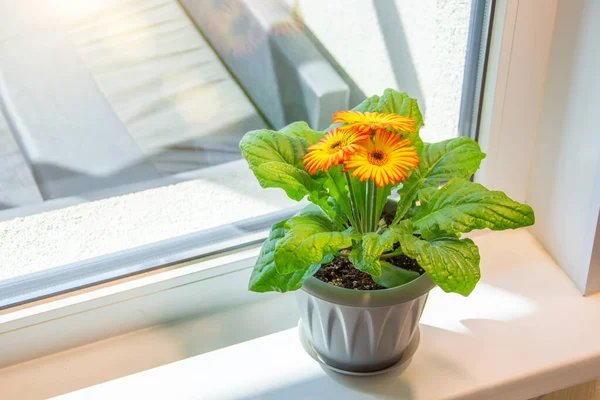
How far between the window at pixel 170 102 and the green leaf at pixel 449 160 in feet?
0.70

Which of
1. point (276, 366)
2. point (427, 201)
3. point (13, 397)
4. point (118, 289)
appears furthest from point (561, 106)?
point (13, 397)

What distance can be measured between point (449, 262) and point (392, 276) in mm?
87

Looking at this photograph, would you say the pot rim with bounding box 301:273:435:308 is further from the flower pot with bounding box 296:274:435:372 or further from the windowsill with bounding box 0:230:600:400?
the windowsill with bounding box 0:230:600:400

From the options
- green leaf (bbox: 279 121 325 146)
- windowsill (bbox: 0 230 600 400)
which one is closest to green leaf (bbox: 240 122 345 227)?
green leaf (bbox: 279 121 325 146)

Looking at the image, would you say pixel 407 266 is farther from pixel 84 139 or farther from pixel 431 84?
pixel 84 139

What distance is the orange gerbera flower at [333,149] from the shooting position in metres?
0.53

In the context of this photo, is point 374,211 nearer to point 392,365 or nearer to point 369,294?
point 369,294

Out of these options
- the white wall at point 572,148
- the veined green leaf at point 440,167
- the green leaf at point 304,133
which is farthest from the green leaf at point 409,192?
the white wall at point 572,148

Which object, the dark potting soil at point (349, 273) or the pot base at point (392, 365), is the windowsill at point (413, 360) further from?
the dark potting soil at point (349, 273)

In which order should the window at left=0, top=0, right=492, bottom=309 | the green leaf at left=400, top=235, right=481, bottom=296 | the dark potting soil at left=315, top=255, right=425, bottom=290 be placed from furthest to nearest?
the window at left=0, top=0, right=492, bottom=309
the dark potting soil at left=315, top=255, right=425, bottom=290
the green leaf at left=400, top=235, right=481, bottom=296

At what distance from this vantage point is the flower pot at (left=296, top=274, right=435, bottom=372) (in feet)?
1.90

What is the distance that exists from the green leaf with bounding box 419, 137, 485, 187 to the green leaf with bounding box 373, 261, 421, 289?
0.10 m

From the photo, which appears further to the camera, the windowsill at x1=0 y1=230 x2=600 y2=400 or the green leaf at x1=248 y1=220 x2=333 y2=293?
the windowsill at x1=0 y1=230 x2=600 y2=400

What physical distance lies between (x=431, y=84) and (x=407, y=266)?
38cm
